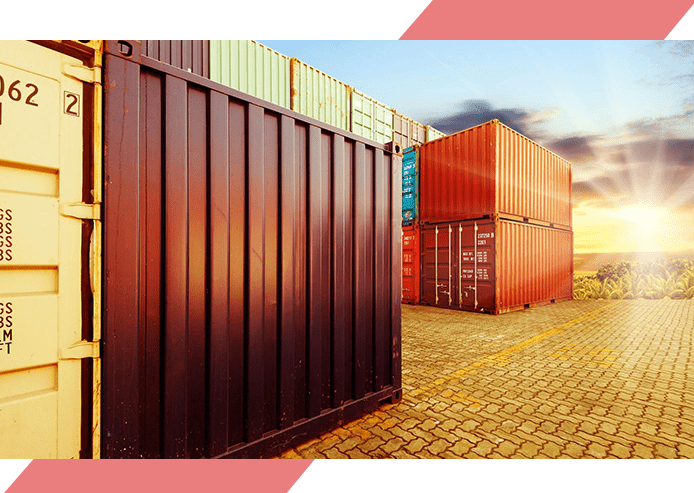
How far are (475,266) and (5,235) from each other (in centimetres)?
945

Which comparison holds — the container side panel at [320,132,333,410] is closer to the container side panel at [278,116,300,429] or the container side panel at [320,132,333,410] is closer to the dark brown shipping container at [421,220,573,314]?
the container side panel at [278,116,300,429]

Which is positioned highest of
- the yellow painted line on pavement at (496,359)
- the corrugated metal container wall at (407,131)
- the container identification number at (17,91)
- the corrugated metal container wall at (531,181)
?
the corrugated metal container wall at (407,131)

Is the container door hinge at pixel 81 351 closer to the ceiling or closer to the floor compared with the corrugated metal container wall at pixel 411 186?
closer to the floor

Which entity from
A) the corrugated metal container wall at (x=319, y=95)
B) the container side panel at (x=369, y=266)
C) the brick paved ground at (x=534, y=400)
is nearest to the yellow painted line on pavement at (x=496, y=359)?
the brick paved ground at (x=534, y=400)

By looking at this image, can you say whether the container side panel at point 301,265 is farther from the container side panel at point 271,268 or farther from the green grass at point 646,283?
the green grass at point 646,283

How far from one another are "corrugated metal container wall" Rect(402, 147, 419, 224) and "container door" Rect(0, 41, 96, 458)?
10050mm

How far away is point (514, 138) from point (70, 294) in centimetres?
1086

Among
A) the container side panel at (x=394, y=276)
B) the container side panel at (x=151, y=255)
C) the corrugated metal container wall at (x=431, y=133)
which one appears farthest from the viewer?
the corrugated metal container wall at (x=431, y=133)

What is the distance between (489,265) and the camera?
8.82 m

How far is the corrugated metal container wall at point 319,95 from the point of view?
955 cm

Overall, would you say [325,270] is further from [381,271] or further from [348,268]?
[381,271]

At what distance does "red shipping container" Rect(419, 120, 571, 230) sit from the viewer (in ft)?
29.3

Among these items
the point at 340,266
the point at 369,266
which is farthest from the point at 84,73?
the point at 369,266

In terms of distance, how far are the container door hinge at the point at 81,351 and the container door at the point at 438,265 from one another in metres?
9.30
